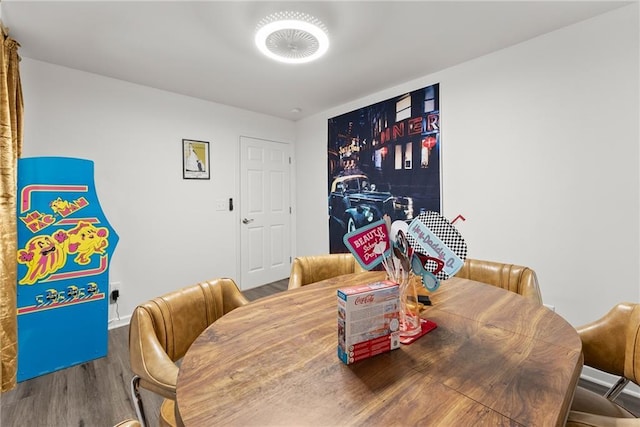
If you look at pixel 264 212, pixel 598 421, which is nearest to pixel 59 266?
pixel 264 212

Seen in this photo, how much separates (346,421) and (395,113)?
3.03 metres

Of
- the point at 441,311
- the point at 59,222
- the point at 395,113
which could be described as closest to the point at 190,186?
the point at 59,222

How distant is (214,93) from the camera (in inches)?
128

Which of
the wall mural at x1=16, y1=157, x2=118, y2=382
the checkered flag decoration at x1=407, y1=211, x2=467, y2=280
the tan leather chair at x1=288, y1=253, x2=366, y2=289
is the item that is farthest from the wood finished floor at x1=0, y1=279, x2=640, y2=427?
the checkered flag decoration at x1=407, y1=211, x2=467, y2=280

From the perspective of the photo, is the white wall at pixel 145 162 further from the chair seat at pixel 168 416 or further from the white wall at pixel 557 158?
the white wall at pixel 557 158

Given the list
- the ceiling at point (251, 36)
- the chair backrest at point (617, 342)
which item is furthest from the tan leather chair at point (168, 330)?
the ceiling at point (251, 36)

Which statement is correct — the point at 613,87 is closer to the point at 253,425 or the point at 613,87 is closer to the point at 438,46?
the point at 438,46

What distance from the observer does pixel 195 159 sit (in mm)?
3424

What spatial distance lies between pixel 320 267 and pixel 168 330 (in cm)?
120

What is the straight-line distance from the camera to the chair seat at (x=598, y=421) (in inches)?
29.3

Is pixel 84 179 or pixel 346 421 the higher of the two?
pixel 84 179

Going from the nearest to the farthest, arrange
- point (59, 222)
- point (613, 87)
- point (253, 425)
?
point (253, 425) < point (613, 87) < point (59, 222)

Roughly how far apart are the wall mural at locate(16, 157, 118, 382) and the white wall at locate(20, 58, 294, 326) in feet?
2.12

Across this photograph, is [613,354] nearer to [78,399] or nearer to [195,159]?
[78,399]
